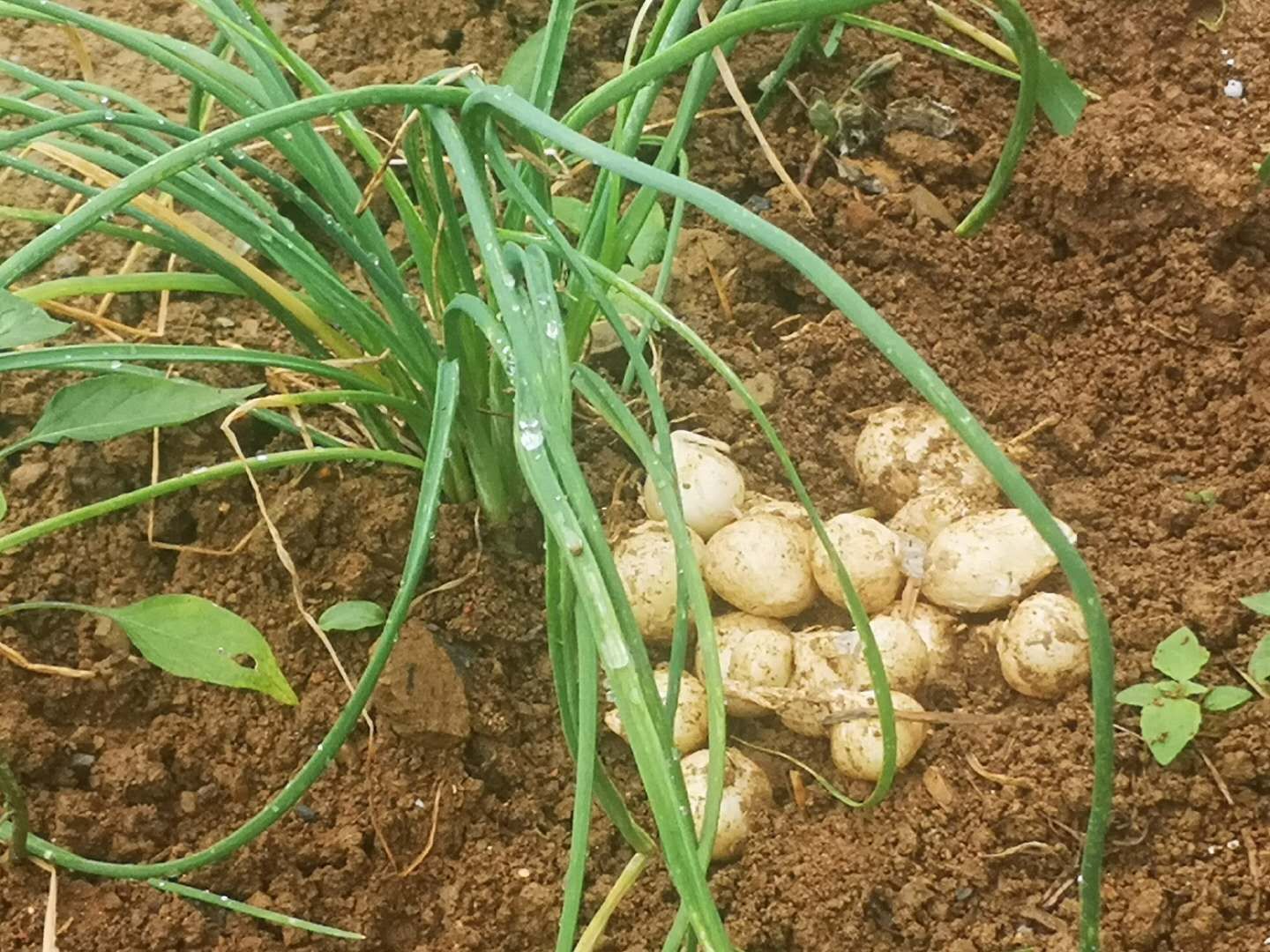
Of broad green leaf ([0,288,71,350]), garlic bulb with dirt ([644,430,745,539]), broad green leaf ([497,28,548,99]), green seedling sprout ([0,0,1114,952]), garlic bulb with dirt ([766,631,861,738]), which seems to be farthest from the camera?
broad green leaf ([497,28,548,99])

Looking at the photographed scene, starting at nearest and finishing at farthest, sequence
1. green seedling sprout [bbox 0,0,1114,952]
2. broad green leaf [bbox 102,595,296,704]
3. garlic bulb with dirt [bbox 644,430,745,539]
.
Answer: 1. green seedling sprout [bbox 0,0,1114,952]
2. broad green leaf [bbox 102,595,296,704]
3. garlic bulb with dirt [bbox 644,430,745,539]

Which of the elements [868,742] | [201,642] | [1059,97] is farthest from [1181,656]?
[201,642]

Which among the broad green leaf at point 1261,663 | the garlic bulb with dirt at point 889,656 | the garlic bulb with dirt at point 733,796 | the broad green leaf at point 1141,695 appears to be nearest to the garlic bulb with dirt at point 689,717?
the garlic bulb with dirt at point 733,796

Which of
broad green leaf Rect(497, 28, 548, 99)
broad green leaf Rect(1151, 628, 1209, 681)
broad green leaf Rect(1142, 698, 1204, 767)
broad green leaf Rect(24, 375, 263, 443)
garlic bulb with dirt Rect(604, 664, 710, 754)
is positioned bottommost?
garlic bulb with dirt Rect(604, 664, 710, 754)

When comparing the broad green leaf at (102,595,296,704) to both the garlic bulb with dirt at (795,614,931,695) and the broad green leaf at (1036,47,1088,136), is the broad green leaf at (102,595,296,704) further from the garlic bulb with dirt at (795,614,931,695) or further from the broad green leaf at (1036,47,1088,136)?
the broad green leaf at (1036,47,1088,136)

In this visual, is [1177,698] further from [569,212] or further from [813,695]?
[569,212]

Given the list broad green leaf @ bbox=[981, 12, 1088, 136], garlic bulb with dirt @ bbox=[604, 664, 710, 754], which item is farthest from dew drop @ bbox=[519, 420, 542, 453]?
broad green leaf @ bbox=[981, 12, 1088, 136]

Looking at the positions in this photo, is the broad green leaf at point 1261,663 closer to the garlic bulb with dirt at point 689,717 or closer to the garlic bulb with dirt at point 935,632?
the garlic bulb with dirt at point 935,632
